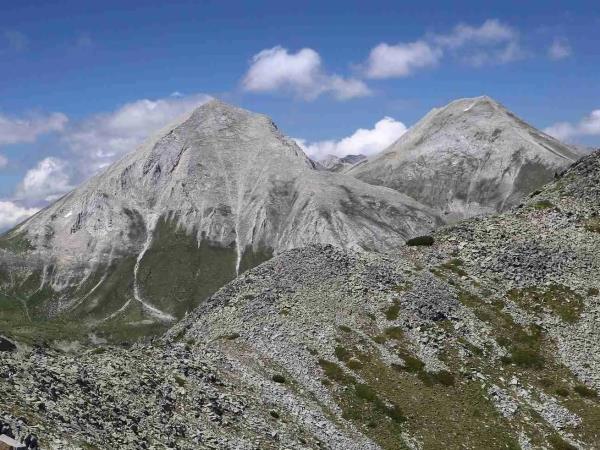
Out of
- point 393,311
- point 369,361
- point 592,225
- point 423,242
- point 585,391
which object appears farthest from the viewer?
point 423,242

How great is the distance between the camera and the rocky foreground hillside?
39.8 metres

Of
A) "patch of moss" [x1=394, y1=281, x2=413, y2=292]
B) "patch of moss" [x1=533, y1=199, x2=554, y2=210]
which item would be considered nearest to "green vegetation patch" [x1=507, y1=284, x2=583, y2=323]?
"patch of moss" [x1=394, y1=281, x2=413, y2=292]

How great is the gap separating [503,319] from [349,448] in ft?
95.8

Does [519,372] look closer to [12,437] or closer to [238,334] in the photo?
[238,334]

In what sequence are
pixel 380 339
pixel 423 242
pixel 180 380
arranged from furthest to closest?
1. pixel 423 242
2. pixel 380 339
3. pixel 180 380

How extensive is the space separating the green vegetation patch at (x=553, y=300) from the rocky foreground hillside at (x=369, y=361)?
0.23 metres

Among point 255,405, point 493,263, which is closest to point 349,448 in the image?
point 255,405

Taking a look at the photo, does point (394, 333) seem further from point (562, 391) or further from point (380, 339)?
point (562, 391)

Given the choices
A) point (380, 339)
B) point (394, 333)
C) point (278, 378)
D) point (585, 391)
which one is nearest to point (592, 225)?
point (585, 391)

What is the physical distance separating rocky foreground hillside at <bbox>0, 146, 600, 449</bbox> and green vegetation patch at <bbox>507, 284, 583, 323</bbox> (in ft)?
0.76

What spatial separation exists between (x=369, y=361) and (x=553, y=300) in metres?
26.4

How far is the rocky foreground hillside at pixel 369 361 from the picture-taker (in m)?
39.8

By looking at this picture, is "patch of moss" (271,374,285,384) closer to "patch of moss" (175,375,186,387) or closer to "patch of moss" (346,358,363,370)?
"patch of moss" (346,358,363,370)

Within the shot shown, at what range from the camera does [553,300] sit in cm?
7156
